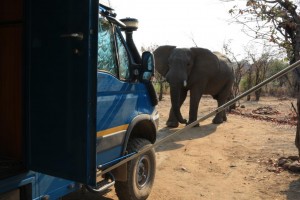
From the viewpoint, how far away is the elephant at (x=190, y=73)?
1088cm

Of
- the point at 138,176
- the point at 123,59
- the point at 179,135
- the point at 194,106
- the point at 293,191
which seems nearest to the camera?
the point at 123,59

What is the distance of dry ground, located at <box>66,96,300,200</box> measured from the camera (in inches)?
219

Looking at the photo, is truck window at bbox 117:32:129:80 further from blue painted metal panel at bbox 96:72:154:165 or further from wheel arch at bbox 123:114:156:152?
wheel arch at bbox 123:114:156:152

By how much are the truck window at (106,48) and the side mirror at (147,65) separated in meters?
0.48

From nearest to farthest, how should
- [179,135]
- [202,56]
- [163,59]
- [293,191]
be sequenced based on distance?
[293,191]
[179,135]
[202,56]
[163,59]

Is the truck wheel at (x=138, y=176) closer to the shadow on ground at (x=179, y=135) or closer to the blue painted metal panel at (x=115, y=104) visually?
the blue painted metal panel at (x=115, y=104)

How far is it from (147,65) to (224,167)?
337cm

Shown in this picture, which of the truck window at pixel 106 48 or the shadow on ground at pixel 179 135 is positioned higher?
the truck window at pixel 106 48
